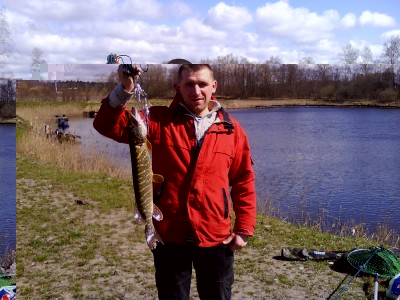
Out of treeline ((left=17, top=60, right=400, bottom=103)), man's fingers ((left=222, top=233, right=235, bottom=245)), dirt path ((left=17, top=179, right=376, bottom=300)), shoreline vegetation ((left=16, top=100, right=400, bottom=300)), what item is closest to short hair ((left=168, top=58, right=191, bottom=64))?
treeline ((left=17, top=60, right=400, bottom=103))

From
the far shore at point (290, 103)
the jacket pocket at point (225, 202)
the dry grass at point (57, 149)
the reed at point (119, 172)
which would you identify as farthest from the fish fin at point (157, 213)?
the reed at point (119, 172)

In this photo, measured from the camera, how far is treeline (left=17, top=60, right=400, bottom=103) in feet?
13.8

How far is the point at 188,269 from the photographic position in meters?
3.05

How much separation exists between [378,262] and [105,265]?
3.07 m

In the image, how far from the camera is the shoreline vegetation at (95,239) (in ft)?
16.6

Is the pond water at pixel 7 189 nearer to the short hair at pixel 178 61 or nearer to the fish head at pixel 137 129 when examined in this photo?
the short hair at pixel 178 61

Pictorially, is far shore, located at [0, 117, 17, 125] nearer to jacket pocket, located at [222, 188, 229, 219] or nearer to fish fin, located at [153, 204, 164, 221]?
fish fin, located at [153, 204, 164, 221]

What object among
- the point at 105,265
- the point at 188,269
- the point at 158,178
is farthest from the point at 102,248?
the point at 158,178

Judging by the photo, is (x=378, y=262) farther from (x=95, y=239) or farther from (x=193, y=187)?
(x=95, y=239)

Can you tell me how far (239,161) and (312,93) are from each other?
253 centimetres

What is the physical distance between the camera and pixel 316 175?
753 cm

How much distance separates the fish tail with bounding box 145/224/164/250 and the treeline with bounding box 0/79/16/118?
2213 mm

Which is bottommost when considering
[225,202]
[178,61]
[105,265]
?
[105,265]

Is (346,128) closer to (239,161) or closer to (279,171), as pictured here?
(279,171)
